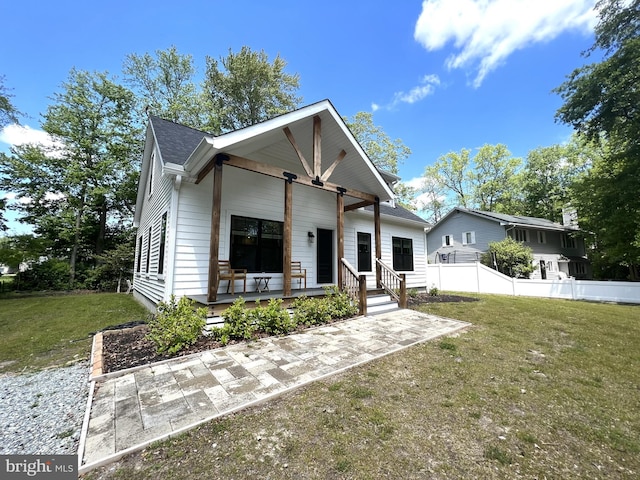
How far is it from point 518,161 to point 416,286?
80.3 feet

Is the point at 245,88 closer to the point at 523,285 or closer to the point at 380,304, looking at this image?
the point at 380,304

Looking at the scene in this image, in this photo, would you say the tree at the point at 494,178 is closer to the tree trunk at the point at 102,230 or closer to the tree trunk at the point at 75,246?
the tree trunk at the point at 102,230

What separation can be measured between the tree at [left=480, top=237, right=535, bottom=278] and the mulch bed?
17728mm

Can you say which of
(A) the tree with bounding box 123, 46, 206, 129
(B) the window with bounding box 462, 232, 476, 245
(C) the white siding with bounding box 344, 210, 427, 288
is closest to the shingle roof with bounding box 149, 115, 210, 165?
(C) the white siding with bounding box 344, 210, 427, 288

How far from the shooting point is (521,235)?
62.8ft

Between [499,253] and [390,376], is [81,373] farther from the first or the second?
[499,253]

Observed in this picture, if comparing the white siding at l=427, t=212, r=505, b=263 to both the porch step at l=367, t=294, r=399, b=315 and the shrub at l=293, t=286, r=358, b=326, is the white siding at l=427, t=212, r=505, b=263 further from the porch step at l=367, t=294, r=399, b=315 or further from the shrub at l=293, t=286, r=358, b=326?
the shrub at l=293, t=286, r=358, b=326

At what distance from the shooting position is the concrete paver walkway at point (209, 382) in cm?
218

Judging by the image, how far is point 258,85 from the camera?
1914 cm

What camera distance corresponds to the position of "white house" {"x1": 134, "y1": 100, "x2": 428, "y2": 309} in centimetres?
564

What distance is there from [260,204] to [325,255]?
9.22ft

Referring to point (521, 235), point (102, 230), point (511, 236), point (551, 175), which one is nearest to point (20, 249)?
point (102, 230)

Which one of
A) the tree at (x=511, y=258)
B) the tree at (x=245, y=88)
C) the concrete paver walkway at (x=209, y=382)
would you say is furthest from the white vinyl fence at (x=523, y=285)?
the tree at (x=245, y=88)

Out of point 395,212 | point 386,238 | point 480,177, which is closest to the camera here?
point 386,238
